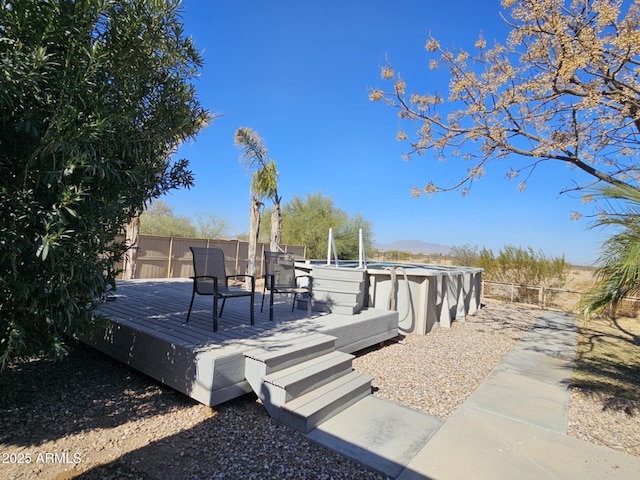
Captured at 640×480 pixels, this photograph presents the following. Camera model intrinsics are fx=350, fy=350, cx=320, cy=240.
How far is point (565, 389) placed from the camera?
4223 millimetres

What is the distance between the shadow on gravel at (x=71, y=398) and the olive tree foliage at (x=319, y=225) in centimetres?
1487

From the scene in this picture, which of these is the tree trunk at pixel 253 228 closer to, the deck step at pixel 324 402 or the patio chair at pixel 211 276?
the patio chair at pixel 211 276

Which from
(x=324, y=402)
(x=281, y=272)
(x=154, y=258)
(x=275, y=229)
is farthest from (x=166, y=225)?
(x=324, y=402)

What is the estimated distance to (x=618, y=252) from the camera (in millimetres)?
2732

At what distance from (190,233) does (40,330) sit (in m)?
18.5

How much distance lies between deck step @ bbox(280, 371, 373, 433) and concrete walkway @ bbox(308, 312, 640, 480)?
0.23 ft

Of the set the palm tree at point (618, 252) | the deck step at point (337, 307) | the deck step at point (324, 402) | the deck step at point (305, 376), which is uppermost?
the palm tree at point (618, 252)

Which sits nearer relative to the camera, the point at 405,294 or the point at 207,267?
the point at 207,267

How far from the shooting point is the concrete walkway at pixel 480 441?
8.04 feet

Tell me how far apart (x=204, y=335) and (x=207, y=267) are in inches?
Result: 35.0

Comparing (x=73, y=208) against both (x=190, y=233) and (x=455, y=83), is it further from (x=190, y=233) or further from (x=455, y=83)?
(x=190, y=233)

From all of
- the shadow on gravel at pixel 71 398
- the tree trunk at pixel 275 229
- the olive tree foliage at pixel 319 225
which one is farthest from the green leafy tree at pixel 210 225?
the shadow on gravel at pixel 71 398

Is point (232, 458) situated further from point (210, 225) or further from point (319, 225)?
point (210, 225)

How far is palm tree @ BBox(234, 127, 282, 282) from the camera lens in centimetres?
1034
